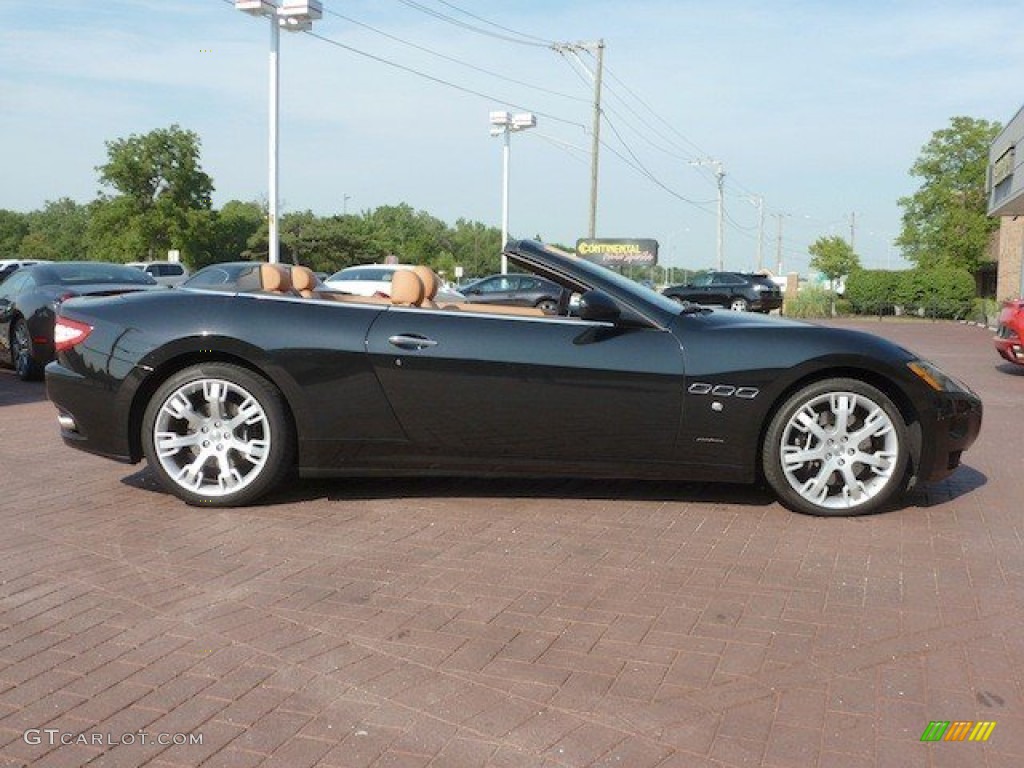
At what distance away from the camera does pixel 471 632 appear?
11.6ft

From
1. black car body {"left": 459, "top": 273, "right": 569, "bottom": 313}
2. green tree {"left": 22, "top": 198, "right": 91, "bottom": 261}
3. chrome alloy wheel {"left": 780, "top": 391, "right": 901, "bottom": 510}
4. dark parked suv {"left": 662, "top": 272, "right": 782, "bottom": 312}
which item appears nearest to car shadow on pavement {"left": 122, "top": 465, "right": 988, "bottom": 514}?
chrome alloy wheel {"left": 780, "top": 391, "right": 901, "bottom": 510}

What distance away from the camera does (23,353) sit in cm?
1138

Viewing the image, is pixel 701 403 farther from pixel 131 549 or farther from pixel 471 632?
pixel 131 549

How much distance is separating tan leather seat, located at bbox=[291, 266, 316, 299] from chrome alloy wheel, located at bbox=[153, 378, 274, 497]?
0.95m

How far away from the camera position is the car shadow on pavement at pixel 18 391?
9.80 meters

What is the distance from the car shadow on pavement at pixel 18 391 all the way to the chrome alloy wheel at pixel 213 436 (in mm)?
5133

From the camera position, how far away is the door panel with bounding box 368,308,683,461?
5.03 metres

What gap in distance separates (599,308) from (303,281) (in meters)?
1.90

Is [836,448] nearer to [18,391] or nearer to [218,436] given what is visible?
[218,436]

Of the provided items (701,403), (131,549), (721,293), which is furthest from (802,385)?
(721,293)

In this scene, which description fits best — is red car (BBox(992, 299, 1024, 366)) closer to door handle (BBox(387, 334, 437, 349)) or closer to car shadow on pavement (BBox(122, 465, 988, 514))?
car shadow on pavement (BBox(122, 465, 988, 514))

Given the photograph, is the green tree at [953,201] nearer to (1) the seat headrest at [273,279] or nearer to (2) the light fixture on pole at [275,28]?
(2) the light fixture on pole at [275,28]

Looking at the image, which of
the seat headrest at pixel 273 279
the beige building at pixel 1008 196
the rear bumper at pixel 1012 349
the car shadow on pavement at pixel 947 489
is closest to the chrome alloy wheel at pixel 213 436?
the seat headrest at pixel 273 279

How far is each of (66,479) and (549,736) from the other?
13.9ft
